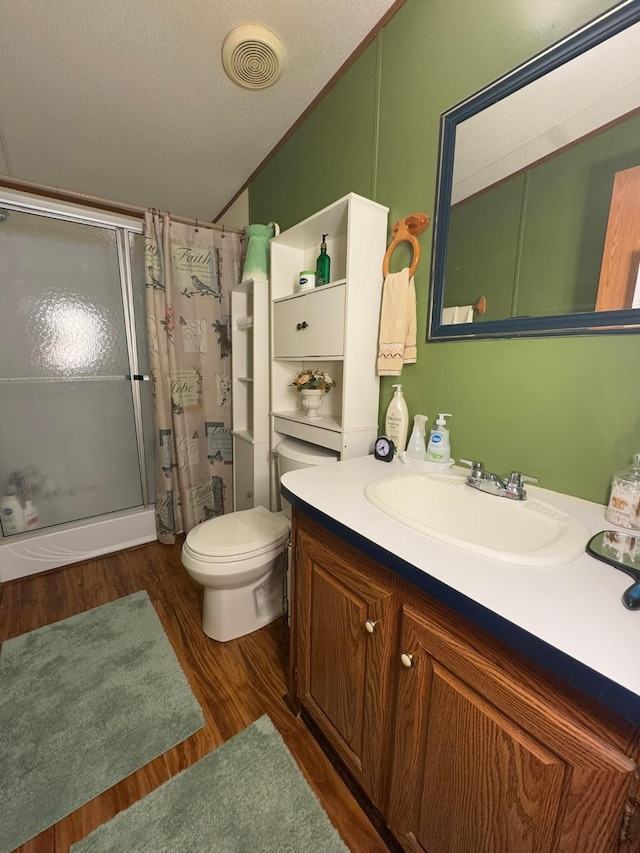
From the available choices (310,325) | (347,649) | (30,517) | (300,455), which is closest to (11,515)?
(30,517)

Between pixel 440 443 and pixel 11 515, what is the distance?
2419mm

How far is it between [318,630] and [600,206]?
1.31 metres

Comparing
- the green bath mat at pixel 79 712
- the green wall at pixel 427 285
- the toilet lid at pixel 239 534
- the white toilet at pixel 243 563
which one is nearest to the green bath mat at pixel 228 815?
the green bath mat at pixel 79 712

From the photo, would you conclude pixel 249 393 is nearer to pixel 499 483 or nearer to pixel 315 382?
pixel 315 382

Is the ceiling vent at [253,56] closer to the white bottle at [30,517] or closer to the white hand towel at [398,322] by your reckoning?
the white hand towel at [398,322]

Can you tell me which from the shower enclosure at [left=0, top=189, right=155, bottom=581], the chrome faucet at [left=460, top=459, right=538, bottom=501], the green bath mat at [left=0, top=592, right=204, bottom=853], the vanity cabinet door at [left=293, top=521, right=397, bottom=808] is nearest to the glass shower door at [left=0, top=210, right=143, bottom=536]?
the shower enclosure at [left=0, top=189, right=155, bottom=581]

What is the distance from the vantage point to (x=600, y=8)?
80 cm

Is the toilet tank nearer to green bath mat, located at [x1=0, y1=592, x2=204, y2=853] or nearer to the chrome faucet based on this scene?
the chrome faucet

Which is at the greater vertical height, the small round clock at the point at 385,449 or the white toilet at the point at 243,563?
the small round clock at the point at 385,449

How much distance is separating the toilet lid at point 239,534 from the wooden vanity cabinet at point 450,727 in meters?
0.46

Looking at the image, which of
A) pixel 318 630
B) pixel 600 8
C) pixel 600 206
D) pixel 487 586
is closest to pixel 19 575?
pixel 318 630

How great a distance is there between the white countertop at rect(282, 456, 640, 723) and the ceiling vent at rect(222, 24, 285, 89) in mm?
1752

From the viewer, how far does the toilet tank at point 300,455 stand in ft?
4.91

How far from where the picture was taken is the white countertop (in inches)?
17.2
